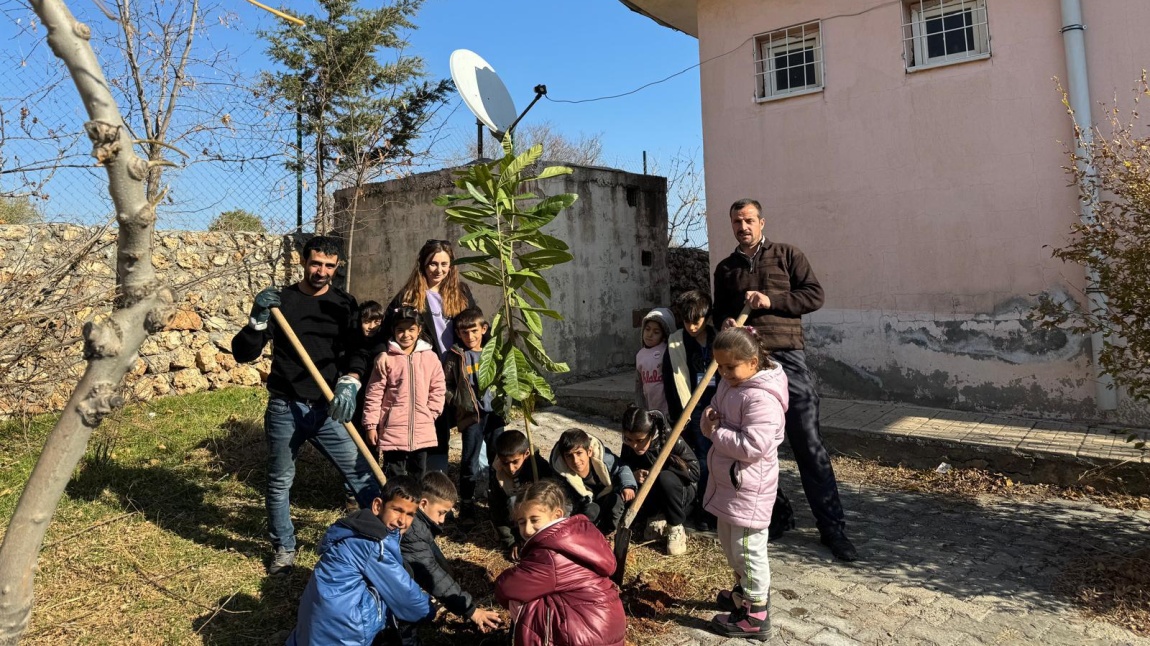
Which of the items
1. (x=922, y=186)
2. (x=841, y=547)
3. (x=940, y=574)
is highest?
(x=922, y=186)

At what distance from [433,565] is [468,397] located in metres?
1.38

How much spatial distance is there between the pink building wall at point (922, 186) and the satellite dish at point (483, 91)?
2421 millimetres

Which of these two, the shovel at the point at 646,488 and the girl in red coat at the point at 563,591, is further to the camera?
the shovel at the point at 646,488

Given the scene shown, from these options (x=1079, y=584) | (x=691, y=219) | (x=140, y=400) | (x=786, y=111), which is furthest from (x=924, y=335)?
(x=140, y=400)

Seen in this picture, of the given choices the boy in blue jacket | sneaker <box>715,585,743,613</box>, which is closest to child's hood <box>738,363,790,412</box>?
sneaker <box>715,585,743,613</box>

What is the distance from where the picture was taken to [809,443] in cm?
383

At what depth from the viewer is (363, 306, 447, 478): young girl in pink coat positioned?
401 centimetres

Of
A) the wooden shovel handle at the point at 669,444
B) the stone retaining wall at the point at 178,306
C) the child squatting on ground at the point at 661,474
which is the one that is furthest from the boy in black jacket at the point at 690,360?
the stone retaining wall at the point at 178,306

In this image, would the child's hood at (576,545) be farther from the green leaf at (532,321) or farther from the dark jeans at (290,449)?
the dark jeans at (290,449)

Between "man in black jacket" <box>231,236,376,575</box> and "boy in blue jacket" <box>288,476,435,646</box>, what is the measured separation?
0.87m

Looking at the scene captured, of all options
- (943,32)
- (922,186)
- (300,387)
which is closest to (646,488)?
(300,387)

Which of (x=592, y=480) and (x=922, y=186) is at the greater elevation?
(x=922, y=186)

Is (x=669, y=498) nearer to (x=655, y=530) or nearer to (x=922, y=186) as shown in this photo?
(x=655, y=530)

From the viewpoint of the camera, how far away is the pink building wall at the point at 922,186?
20.4 ft
